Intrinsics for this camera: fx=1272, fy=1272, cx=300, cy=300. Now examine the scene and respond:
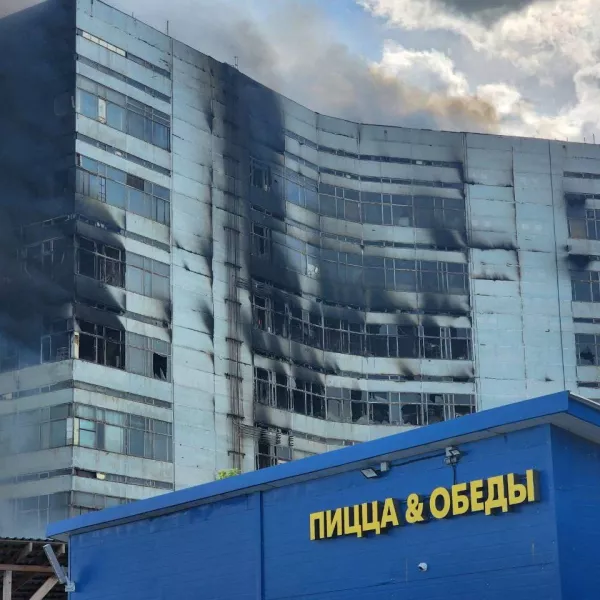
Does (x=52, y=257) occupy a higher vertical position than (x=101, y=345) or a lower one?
higher

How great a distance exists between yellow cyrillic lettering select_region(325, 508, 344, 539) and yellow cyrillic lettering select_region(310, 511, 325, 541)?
132mm

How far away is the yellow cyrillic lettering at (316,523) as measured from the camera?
92.3 ft

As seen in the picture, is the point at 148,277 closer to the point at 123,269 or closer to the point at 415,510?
the point at 123,269

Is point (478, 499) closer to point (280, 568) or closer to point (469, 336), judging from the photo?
point (280, 568)

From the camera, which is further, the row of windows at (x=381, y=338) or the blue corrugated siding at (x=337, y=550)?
the row of windows at (x=381, y=338)

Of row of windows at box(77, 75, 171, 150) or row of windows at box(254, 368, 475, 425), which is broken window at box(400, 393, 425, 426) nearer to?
row of windows at box(254, 368, 475, 425)

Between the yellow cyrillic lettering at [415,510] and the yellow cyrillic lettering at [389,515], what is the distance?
275mm

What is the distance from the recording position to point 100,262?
6856cm

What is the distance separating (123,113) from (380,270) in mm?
23578

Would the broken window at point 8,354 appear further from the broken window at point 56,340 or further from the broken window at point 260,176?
the broken window at point 260,176

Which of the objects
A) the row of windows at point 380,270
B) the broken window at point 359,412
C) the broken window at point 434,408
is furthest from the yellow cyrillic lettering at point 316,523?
the broken window at point 434,408

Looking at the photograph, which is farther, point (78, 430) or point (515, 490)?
point (78, 430)

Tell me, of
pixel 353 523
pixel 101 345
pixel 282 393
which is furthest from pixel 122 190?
pixel 353 523

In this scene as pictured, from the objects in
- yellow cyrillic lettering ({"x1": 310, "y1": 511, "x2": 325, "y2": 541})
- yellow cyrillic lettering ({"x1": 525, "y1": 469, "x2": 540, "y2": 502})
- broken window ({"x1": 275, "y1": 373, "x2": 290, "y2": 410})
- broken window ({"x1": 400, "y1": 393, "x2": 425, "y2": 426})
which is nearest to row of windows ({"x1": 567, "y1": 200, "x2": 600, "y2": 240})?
broken window ({"x1": 400, "y1": 393, "x2": 425, "y2": 426})
